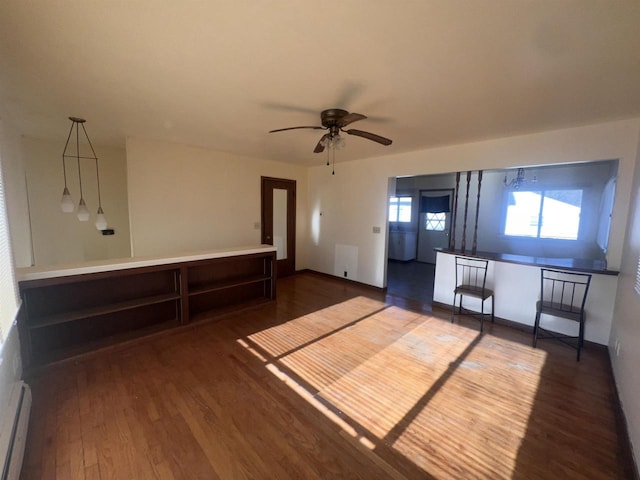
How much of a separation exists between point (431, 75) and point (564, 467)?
2.69 metres

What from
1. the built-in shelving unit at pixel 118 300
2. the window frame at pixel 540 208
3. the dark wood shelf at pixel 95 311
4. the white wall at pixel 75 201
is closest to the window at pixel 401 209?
the window frame at pixel 540 208

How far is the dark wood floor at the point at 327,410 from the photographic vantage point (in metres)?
1.58

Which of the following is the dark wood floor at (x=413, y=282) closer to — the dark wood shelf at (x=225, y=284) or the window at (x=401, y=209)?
the window at (x=401, y=209)

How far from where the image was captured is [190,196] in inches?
174

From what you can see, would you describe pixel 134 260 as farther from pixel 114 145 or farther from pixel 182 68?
pixel 114 145

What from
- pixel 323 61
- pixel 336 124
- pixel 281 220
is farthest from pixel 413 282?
pixel 323 61

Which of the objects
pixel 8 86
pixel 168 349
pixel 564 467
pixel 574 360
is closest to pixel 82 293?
pixel 168 349

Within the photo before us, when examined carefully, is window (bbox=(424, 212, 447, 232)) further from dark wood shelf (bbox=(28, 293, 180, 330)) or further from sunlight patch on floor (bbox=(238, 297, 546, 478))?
dark wood shelf (bbox=(28, 293, 180, 330))

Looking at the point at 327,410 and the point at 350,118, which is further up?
the point at 350,118

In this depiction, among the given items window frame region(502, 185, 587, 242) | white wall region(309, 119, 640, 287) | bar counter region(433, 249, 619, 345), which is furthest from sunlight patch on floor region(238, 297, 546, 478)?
window frame region(502, 185, 587, 242)

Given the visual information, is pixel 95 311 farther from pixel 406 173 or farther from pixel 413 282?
pixel 413 282

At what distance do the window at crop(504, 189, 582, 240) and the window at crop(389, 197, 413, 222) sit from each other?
7.78 ft

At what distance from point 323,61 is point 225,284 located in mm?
2987

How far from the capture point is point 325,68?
1901mm
